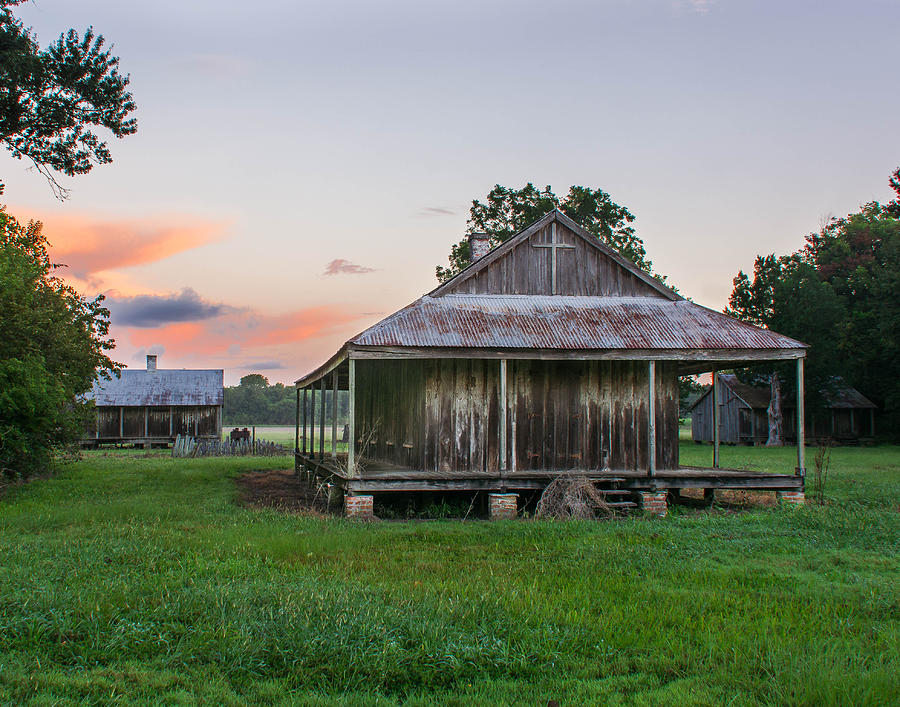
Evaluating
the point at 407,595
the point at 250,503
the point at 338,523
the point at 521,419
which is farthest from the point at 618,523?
the point at 250,503

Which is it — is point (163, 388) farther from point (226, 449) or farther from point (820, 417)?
point (820, 417)

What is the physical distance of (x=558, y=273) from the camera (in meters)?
18.4

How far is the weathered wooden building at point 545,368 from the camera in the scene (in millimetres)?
15297

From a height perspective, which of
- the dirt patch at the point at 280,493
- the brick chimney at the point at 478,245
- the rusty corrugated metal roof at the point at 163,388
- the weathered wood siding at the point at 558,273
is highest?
the brick chimney at the point at 478,245

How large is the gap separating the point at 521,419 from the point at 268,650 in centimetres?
1103

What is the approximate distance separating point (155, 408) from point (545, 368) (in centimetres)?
3340

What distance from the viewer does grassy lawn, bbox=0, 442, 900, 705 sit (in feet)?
18.8

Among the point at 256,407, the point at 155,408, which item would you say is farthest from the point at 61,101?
the point at 256,407

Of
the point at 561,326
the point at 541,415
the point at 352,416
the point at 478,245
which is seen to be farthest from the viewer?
the point at 478,245

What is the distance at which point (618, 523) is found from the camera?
537 inches

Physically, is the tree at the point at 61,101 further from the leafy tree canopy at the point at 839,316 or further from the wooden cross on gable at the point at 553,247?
the leafy tree canopy at the point at 839,316

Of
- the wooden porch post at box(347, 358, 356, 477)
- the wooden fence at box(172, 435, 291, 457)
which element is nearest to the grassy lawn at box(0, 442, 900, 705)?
the wooden porch post at box(347, 358, 356, 477)

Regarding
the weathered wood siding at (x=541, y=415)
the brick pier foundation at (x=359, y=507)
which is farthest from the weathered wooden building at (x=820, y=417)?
the brick pier foundation at (x=359, y=507)

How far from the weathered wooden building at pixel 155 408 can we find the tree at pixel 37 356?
2212 cm
